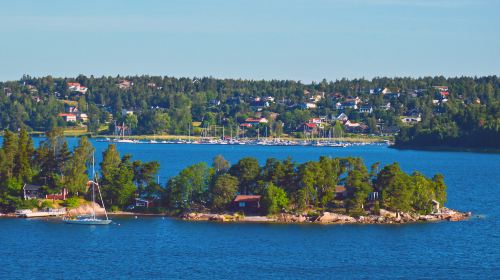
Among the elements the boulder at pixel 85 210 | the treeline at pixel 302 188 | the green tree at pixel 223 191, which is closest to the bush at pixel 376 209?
the treeline at pixel 302 188

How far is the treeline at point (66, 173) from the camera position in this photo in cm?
5478

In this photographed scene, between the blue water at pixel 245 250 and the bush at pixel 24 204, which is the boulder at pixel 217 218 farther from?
the bush at pixel 24 204

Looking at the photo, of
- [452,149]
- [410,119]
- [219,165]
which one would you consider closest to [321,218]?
[219,165]

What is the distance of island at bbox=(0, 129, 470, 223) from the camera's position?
173 feet

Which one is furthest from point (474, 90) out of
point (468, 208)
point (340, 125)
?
point (468, 208)

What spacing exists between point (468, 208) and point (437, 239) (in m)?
13.7

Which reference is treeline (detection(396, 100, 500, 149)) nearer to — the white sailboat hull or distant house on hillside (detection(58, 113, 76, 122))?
distant house on hillside (detection(58, 113, 76, 122))

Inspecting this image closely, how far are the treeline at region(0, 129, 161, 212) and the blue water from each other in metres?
2.38

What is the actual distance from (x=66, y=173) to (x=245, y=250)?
49.5 feet

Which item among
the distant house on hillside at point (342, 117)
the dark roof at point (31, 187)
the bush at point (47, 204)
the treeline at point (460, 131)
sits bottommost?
the bush at point (47, 204)

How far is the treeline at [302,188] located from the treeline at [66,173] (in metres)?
2.12

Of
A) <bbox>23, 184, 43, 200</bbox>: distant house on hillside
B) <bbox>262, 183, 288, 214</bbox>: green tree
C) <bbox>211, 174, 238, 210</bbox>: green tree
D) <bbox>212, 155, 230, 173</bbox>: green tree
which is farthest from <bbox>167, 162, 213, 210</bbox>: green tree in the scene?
<bbox>23, 184, 43, 200</bbox>: distant house on hillside

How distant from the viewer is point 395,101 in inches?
7249

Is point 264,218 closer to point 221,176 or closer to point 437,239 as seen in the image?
point 221,176
